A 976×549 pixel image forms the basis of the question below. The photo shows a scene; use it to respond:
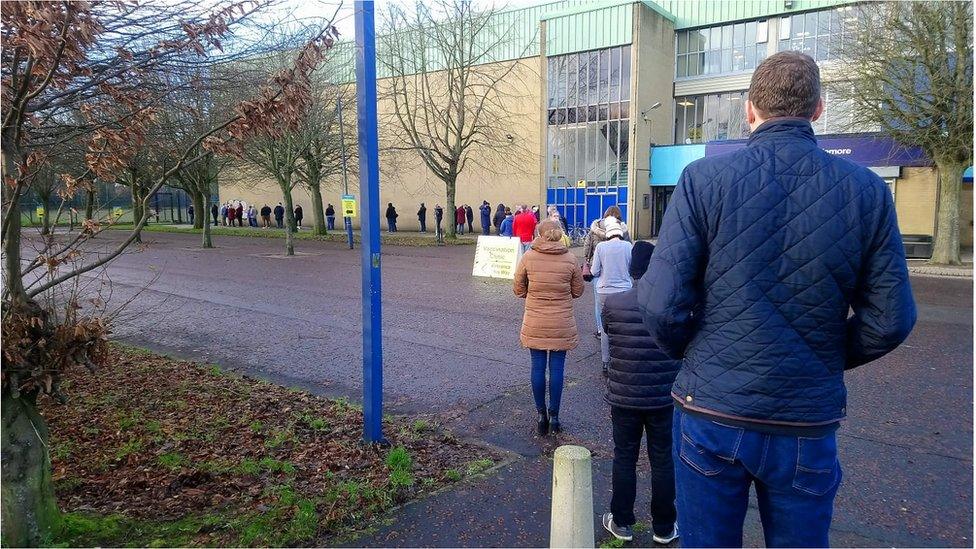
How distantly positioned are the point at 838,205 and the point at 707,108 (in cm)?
3525

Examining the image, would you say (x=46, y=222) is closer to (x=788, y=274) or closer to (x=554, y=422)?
(x=554, y=422)

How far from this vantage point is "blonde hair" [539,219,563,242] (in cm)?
546

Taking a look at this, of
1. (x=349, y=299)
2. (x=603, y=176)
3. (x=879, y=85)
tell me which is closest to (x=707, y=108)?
(x=603, y=176)

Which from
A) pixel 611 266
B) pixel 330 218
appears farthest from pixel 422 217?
pixel 611 266

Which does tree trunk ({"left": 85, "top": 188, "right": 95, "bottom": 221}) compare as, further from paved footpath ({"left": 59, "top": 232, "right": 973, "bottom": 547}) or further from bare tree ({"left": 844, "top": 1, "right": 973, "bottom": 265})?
bare tree ({"left": 844, "top": 1, "right": 973, "bottom": 265})

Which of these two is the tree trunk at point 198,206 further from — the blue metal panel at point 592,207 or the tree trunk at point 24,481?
the tree trunk at point 24,481

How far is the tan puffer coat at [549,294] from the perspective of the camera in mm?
5297

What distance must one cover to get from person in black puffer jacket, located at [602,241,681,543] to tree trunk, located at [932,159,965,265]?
1903 centimetres

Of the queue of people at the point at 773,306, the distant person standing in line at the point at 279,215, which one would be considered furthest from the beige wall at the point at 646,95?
the queue of people at the point at 773,306

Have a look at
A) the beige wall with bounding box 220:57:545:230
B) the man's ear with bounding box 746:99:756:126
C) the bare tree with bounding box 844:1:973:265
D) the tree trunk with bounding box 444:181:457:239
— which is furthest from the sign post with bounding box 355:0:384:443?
the beige wall with bounding box 220:57:545:230

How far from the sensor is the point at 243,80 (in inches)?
247

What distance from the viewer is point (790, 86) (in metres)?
1.97

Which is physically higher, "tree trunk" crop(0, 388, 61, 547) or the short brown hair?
the short brown hair

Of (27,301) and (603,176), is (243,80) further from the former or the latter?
(603,176)
